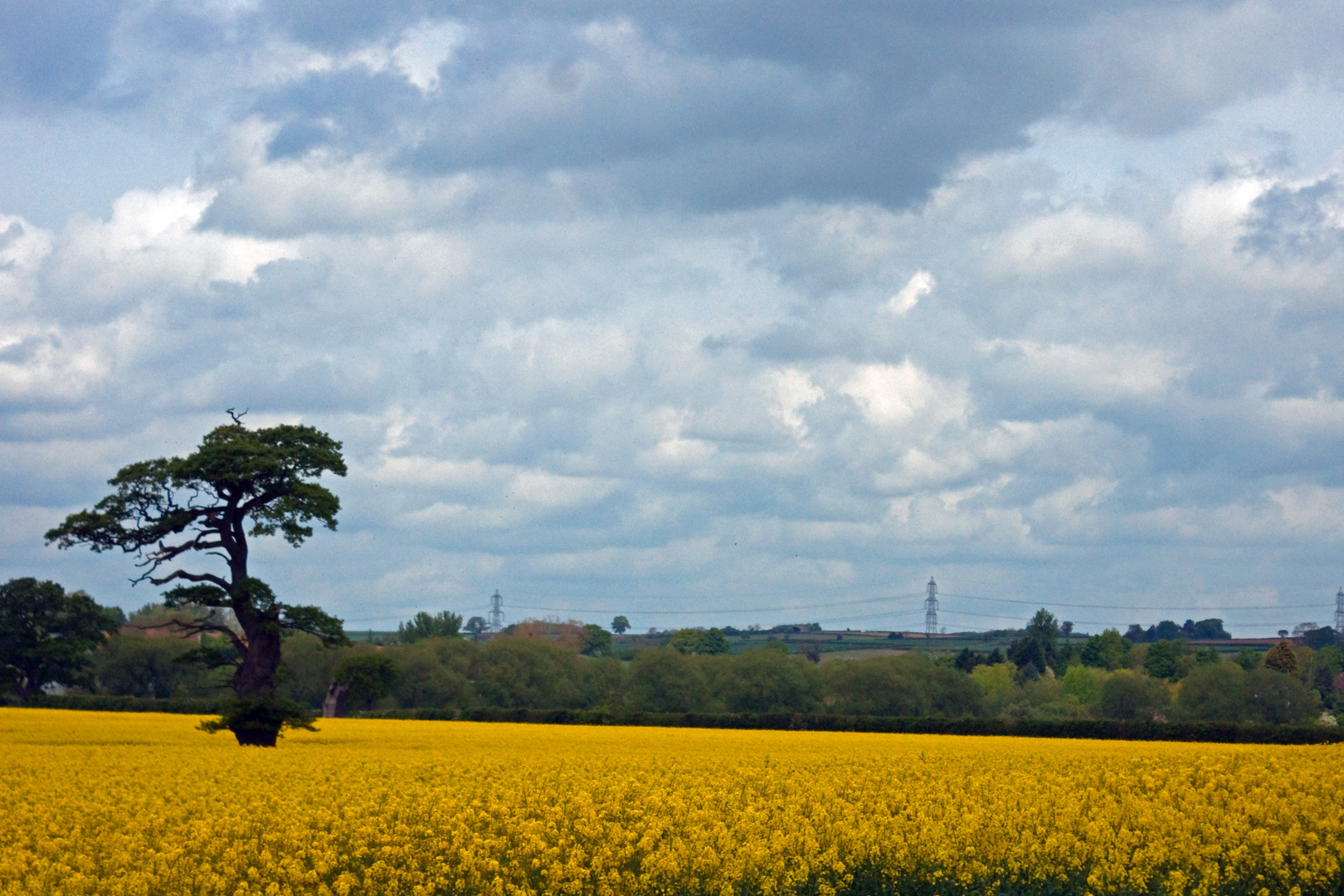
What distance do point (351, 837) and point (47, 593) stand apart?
8285 centimetres

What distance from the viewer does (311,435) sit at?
36125mm

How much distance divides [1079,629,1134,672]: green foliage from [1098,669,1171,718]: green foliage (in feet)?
229

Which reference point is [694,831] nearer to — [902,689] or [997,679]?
[902,689]

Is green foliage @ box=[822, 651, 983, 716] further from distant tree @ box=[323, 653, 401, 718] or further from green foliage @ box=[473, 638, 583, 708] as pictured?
distant tree @ box=[323, 653, 401, 718]

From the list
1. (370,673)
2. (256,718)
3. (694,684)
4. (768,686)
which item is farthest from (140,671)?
(256,718)

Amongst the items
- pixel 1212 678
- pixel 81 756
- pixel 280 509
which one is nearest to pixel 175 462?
pixel 280 509

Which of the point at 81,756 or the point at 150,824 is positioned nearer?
the point at 150,824

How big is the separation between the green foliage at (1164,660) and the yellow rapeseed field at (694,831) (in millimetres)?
115491

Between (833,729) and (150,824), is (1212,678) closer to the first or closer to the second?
(833,729)

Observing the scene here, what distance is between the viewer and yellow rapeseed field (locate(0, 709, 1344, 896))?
1266cm

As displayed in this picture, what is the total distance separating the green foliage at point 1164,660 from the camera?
420 feet

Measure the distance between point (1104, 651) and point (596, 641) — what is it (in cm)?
6919

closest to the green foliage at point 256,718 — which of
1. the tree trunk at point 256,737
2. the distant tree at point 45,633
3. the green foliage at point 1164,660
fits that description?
the tree trunk at point 256,737

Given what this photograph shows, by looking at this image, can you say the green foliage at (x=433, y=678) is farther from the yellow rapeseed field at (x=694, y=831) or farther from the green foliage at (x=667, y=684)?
the yellow rapeseed field at (x=694, y=831)
